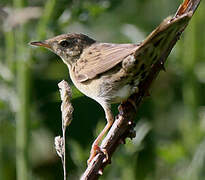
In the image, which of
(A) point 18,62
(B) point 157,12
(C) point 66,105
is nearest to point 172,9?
(B) point 157,12

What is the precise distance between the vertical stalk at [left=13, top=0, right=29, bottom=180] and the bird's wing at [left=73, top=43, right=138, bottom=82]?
0.44 m

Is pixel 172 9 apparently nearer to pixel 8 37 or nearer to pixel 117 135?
pixel 8 37

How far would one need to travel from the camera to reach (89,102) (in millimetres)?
7375

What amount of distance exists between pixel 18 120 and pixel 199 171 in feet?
5.24

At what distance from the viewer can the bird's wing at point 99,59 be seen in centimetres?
439

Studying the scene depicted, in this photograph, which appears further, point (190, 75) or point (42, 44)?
point (190, 75)

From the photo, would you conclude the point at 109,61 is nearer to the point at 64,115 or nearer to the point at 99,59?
the point at 99,59

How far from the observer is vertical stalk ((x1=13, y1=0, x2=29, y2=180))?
5.40m

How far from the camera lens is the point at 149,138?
7086 millimetres

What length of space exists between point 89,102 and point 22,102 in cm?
201

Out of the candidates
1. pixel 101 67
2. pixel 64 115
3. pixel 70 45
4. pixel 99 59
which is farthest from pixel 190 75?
pixel 64 115

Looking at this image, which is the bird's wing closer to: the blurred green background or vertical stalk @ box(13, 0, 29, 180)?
the blurred green background

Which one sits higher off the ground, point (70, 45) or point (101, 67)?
point (70, 45)

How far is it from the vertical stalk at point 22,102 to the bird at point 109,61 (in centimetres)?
32
